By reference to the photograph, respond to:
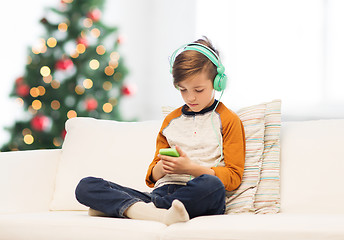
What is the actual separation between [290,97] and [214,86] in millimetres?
2075

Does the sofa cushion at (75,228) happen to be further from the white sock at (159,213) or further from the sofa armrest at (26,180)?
the sofa armrest at (26,180)

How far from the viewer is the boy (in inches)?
58.9

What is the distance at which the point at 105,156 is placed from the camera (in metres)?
2.06

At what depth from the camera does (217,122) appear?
178 cm

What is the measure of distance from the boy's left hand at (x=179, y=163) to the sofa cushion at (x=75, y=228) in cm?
24

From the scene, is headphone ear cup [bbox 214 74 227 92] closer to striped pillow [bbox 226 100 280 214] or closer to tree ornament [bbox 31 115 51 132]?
striped pillow [bbox 226 100 280 214]

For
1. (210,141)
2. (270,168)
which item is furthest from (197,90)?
(270,168)

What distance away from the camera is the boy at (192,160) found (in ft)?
4.91

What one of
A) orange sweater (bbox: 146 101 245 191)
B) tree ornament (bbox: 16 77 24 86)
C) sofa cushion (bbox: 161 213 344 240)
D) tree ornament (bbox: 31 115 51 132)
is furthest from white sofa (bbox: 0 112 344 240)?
tree ornament (bbox: 16 77 24 86)

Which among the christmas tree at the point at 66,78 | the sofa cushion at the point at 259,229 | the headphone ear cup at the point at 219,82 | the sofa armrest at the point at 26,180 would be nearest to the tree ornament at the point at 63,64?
the christmas tree at the point at 66,78

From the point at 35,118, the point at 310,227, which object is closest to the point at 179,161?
the point at 310,227

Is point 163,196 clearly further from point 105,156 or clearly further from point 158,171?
point 105,156

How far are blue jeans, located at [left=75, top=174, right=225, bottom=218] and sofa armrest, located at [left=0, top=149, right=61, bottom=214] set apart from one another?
0.45 metres

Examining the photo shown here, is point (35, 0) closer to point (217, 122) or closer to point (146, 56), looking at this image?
point (146, 56)
